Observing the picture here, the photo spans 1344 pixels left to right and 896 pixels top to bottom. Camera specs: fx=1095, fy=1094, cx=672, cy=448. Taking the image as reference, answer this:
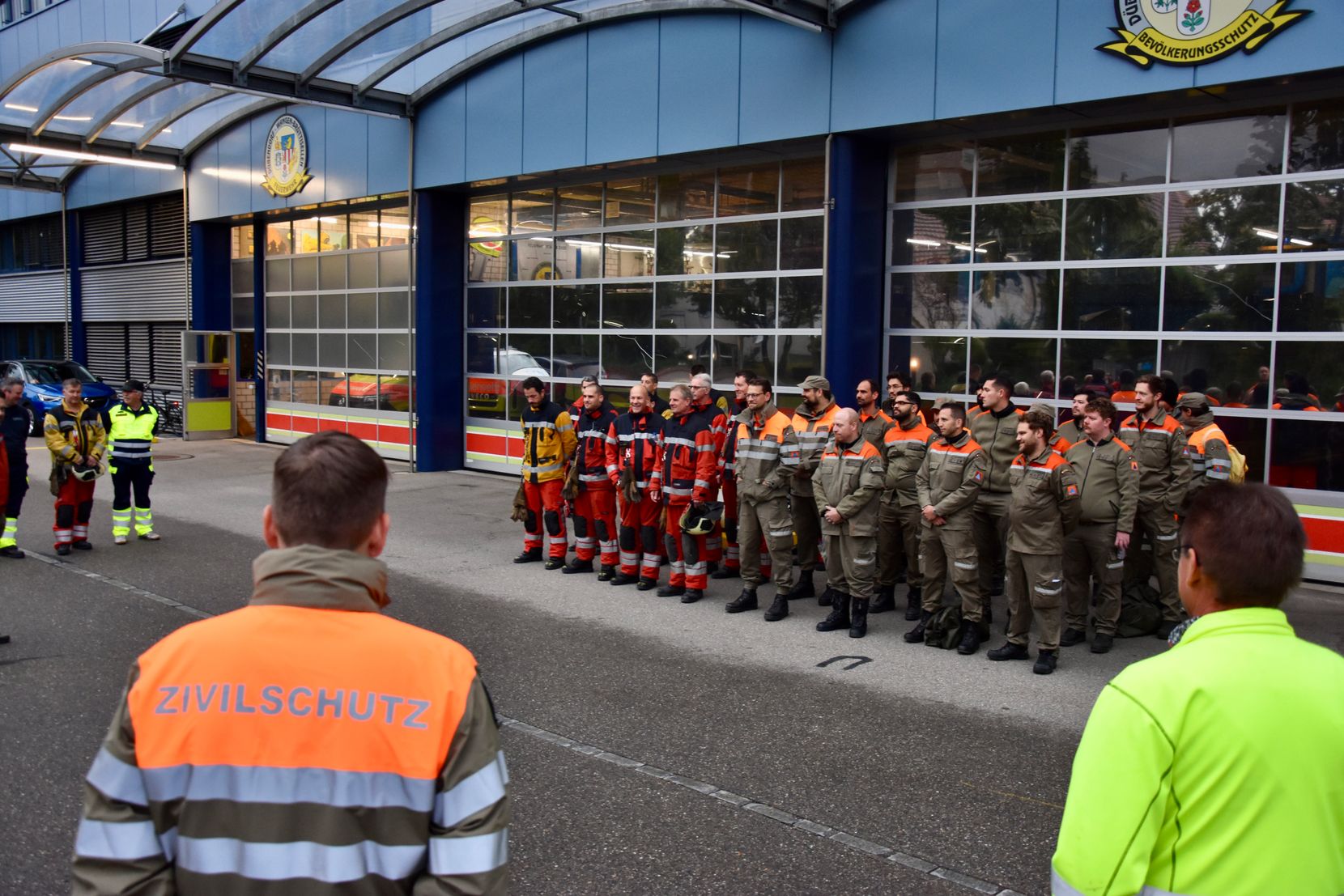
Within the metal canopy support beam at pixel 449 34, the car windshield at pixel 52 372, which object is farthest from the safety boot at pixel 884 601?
the car windshield at pixel 52 372

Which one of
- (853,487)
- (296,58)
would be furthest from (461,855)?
(296,58)

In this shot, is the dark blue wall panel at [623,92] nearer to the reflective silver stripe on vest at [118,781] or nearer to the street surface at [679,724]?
the street surface at [679,724]

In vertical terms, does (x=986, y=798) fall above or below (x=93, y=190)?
below

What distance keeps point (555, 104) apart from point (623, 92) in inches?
55.5

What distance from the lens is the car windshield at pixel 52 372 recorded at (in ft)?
80.8

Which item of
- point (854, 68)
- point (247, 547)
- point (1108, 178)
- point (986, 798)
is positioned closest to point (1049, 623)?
point (986, 798)

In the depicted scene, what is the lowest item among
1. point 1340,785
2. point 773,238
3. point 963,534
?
point 963,534

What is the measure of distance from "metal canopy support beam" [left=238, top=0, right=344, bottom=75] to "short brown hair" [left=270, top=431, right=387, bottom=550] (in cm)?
1338

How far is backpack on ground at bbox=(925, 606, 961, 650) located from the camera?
841 cm

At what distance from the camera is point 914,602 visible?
372 inches

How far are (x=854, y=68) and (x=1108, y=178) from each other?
2.99m

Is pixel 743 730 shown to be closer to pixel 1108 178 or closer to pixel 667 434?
pixel 667 434

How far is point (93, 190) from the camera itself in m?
26.6

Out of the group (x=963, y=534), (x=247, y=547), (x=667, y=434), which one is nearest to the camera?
(x=963, y=534)
